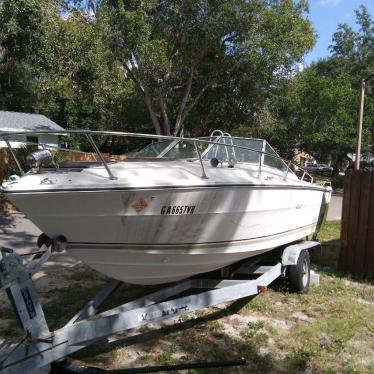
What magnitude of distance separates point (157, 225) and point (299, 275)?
8.40 ft

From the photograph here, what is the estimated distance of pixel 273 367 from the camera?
418cm

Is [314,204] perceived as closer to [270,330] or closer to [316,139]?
[270,330]

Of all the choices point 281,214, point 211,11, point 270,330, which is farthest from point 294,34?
point 270,330

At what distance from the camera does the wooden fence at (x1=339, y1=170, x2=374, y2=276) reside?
7164 mm

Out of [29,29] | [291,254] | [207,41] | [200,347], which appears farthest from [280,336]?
[207,41]

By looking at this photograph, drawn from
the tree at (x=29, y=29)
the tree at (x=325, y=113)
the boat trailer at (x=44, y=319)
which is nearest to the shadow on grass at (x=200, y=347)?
the boat trailer at (x=44, y=319)

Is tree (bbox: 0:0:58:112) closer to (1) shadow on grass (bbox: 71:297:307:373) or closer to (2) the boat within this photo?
(2) the boat

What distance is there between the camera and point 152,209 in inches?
169

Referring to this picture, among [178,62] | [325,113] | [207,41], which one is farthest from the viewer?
[325,113]

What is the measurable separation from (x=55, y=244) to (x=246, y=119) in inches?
852

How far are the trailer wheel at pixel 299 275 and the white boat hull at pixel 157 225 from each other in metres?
0.81

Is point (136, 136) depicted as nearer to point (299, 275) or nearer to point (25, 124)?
point (299, 275)

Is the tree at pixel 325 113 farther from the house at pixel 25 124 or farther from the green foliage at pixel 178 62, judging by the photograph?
the house at pixel 25 124

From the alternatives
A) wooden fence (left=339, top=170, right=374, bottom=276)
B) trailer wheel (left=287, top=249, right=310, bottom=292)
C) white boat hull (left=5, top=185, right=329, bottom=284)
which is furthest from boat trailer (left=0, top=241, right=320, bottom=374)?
wooden fence (left=339, top=170, right=374, bottom=276)
